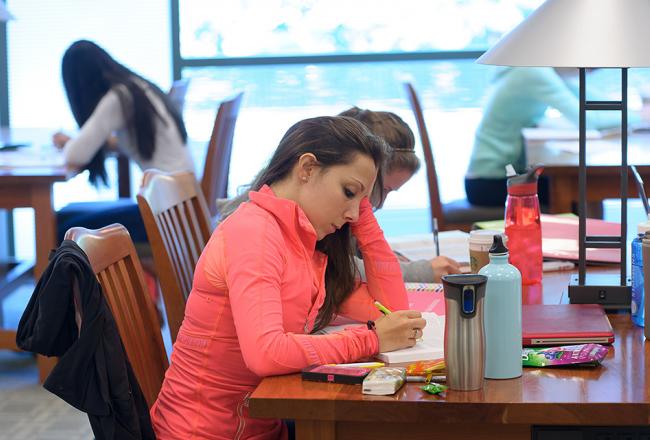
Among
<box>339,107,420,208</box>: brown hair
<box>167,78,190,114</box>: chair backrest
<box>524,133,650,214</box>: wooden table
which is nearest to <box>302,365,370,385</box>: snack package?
<box>339,107,420,208</box>: brown hair

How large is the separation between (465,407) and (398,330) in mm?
250

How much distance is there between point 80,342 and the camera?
1305mm

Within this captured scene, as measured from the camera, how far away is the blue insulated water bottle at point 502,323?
128 cm

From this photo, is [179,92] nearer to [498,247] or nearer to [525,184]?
[525,184]

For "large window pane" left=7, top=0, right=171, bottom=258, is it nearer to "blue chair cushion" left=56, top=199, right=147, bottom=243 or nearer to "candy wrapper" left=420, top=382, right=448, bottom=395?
"blue chair cushion" left=56, top=199, right=147, bottom=243

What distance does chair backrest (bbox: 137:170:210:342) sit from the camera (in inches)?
73.8

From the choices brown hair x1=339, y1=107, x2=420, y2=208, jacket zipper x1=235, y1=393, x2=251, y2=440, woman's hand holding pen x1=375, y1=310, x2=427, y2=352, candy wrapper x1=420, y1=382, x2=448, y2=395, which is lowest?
jacket zipper x1=235, y1=393, x2=251, y2=440

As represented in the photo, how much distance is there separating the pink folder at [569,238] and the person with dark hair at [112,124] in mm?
1693

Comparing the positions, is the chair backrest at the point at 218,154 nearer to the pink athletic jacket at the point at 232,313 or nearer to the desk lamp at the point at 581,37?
the pink athletic jacket at the point at 232,313

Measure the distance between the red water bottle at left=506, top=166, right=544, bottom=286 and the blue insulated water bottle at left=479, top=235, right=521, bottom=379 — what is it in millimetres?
633

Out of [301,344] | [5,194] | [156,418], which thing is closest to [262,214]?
[301,344]

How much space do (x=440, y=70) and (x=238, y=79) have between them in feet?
3.44

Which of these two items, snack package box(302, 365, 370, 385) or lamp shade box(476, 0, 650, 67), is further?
lamp shade box(476, 0, 650, 67)

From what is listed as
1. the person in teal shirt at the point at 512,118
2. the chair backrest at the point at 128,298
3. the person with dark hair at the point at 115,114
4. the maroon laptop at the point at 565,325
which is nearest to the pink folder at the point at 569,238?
the maroon laptop at the point at 565,325
